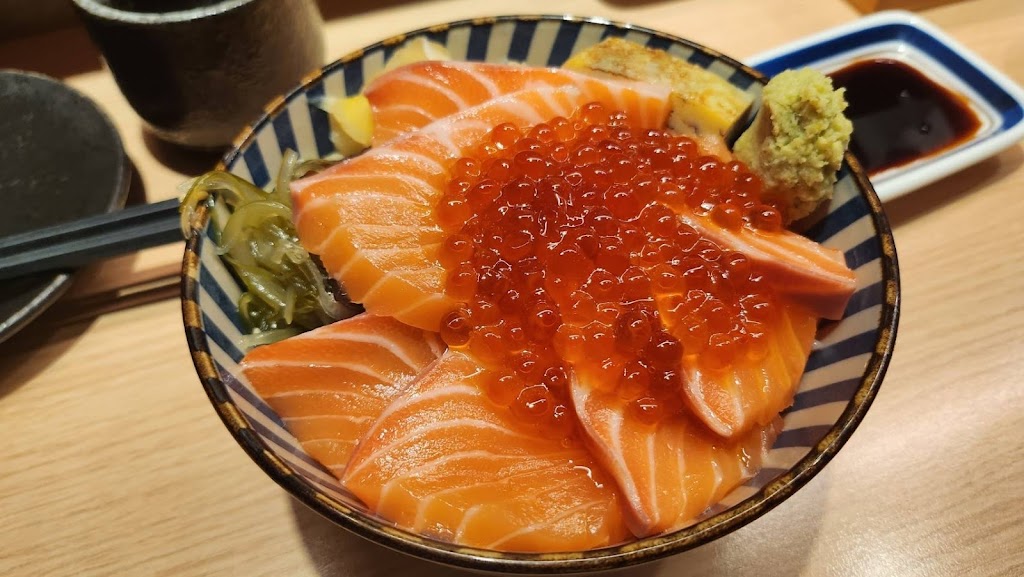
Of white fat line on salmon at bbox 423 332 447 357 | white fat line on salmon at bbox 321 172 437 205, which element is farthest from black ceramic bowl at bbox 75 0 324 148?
white fat line on salmon at bbox 423 332 447 357

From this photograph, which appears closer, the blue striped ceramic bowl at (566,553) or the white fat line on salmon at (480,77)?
the blue striped ceramic bowl at (566,553)

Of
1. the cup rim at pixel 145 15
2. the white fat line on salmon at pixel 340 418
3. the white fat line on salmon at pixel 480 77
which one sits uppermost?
the cup rim at pixel 145 15

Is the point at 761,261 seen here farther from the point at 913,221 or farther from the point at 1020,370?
the point at 913,221

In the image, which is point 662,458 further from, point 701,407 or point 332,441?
point 332,441

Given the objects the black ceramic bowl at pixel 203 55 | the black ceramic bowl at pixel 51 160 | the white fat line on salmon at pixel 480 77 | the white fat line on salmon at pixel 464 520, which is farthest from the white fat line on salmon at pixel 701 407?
the black ceramic bowl at pixel 51 160

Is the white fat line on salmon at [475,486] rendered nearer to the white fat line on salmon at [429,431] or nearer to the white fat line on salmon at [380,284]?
the white fat line on salmon at [429,431]

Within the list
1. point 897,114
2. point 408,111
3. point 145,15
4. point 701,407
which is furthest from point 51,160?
point 897,114

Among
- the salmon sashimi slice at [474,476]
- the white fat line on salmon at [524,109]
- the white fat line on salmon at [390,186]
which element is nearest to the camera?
the salmon sashimi slice at [474,476]
